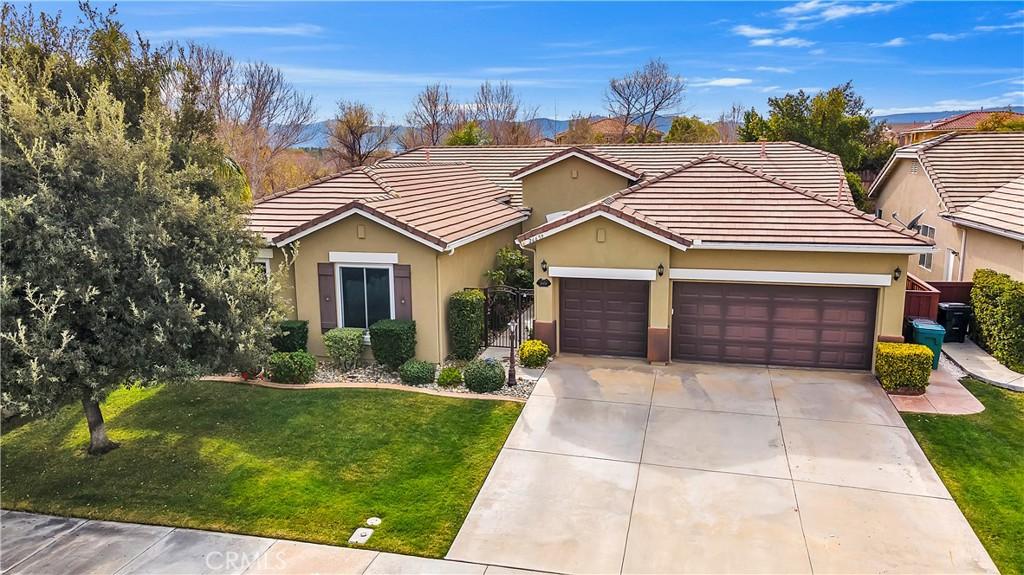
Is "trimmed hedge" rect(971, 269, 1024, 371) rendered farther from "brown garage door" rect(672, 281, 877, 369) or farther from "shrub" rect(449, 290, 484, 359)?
"shrub" rect(449, 290, 484, 359)

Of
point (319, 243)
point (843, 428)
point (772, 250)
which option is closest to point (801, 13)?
point (772, 250)

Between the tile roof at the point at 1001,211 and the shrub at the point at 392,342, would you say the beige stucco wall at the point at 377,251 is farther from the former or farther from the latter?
the tile roof at the point at 1001,211

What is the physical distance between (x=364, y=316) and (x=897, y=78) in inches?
1267

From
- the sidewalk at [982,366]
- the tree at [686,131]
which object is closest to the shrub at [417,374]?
the sidewalk at [982,366]

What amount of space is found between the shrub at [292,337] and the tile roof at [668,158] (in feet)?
30.0

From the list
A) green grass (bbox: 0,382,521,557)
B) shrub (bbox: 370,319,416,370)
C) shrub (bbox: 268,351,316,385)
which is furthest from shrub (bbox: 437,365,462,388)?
shrub (bbox: 268,351,316,385)

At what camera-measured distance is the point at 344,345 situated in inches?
538

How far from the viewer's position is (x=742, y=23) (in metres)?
22.3

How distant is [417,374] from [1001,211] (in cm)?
1499

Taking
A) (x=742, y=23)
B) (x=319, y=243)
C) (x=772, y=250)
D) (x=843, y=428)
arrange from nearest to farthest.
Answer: (x=843, y=428) → (x=772, y=250) → (x=319, y=243) → (x=742, y=23)

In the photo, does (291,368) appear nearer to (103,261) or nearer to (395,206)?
(395,206)

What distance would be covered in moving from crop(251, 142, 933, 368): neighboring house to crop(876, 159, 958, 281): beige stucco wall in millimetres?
4485

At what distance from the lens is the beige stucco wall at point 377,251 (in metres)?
13.8

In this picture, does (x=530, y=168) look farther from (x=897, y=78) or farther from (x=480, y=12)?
(x=897, y=78)
